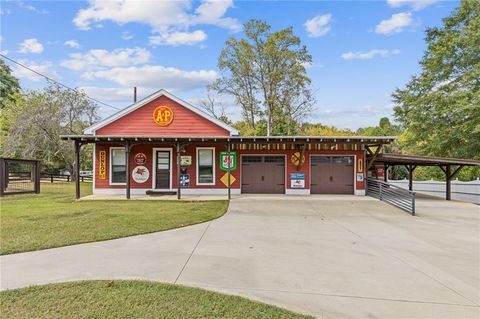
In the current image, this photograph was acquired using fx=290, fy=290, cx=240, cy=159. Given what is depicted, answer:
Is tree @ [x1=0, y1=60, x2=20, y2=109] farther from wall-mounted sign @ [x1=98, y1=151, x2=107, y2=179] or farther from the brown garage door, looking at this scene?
the brown garage door

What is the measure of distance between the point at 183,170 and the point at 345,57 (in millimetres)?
14021

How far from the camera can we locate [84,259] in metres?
4.80

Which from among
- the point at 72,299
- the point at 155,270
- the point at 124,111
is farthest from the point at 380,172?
the point at 72,299

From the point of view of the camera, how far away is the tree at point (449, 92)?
736 inches

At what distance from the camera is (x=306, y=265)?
15.9ft

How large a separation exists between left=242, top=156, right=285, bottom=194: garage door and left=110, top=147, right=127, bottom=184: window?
631 cm

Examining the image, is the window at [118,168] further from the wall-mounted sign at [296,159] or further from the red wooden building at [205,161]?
the wall-mounted sign at [296,159]

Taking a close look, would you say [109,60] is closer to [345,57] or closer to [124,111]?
[124,111]

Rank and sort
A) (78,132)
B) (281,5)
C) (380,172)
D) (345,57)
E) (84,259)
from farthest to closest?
(78,132)
(345,57)
(380,172)
(281,5)
(84,259)

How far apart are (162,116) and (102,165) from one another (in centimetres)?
403

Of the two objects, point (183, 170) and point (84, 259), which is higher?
point (183, 170)

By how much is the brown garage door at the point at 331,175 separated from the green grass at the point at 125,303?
12831 millimetres

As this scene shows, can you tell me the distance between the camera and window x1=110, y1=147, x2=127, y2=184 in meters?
15.1

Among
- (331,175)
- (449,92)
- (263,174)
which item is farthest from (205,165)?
(449,92)
